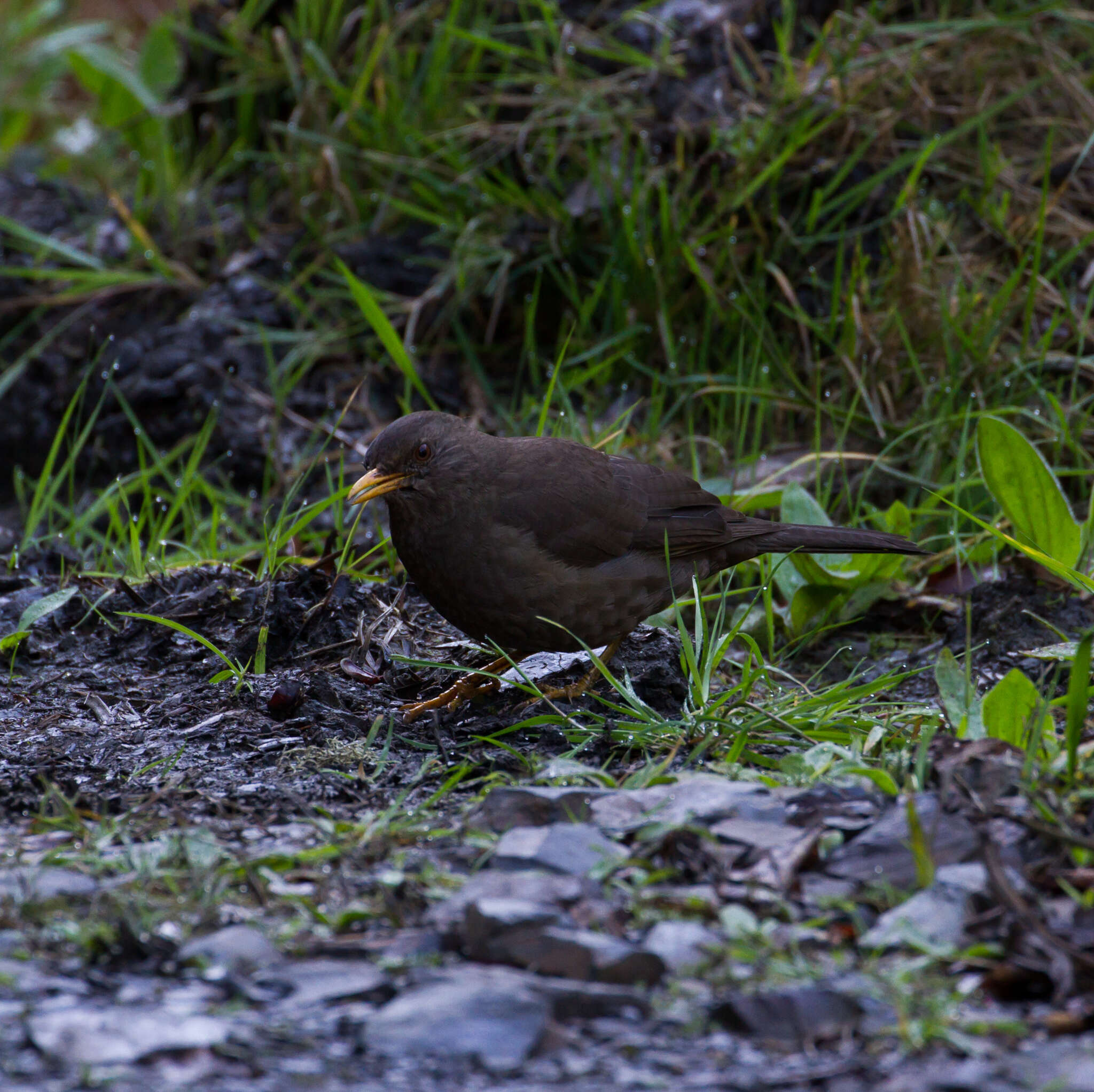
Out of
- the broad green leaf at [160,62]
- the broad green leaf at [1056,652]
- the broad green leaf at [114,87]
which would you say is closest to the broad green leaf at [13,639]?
the broad green leaf at [1056,652]

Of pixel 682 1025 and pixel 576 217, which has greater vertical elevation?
pixel 576 217

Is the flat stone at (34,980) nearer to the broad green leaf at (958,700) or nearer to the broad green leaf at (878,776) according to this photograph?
the broad green leaf at (878,776)

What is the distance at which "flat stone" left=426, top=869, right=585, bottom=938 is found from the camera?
231cm

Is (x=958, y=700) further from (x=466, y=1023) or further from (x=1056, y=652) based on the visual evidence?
(x=466, y=1023)

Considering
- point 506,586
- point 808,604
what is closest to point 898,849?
point 506,586

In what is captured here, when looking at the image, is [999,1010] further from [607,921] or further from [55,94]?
[55,94]

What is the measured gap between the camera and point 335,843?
266cm

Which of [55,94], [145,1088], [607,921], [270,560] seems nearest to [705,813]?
[607,921]

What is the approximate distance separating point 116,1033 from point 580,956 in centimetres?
73

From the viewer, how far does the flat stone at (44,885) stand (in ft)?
7.72

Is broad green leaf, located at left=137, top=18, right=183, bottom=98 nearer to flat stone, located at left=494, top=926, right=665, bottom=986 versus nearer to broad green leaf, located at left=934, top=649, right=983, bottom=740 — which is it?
broad green leaf, located at left=934, top=649, right=983, bottom=740

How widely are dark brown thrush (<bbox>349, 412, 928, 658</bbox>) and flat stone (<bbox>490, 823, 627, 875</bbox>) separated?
1.32 meters

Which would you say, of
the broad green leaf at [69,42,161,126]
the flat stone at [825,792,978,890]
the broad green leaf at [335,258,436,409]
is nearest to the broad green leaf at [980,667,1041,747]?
the flat stone at [825,792,978,890]

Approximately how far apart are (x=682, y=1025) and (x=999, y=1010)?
518 millimetres
